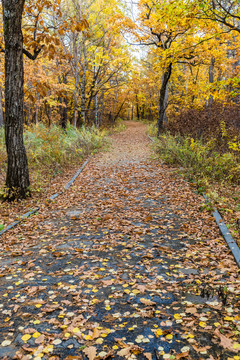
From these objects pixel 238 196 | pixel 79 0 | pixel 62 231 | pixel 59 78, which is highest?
pixel 79 0

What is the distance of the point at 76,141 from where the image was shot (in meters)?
14.1

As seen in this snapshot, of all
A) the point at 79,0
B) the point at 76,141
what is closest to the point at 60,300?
the point at 76,141

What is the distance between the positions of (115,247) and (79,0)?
14332mm

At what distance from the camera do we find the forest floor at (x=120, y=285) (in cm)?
251

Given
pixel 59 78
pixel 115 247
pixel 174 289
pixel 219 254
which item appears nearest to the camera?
pixel 174 289

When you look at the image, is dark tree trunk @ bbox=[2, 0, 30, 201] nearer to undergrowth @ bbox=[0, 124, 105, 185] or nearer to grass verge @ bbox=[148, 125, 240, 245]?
undergrowth @ bbox=[0, 124, 105, 185]

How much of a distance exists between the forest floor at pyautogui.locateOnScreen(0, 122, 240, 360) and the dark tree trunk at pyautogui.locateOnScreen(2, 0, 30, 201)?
127 centimetres

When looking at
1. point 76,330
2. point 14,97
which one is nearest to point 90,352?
point 76,330

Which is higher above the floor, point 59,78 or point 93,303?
point 59,78

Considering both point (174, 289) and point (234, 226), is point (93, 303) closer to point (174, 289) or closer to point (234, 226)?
point (174, 289)

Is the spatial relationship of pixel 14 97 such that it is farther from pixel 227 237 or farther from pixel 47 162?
pixel 227 237

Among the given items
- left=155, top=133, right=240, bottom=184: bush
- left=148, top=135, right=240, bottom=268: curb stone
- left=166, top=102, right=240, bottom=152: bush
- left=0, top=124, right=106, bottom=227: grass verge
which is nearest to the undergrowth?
left=0, top=124, right=106, bottom=227: grass verge

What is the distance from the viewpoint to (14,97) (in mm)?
6676

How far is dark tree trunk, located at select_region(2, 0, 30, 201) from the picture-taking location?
638 cm
